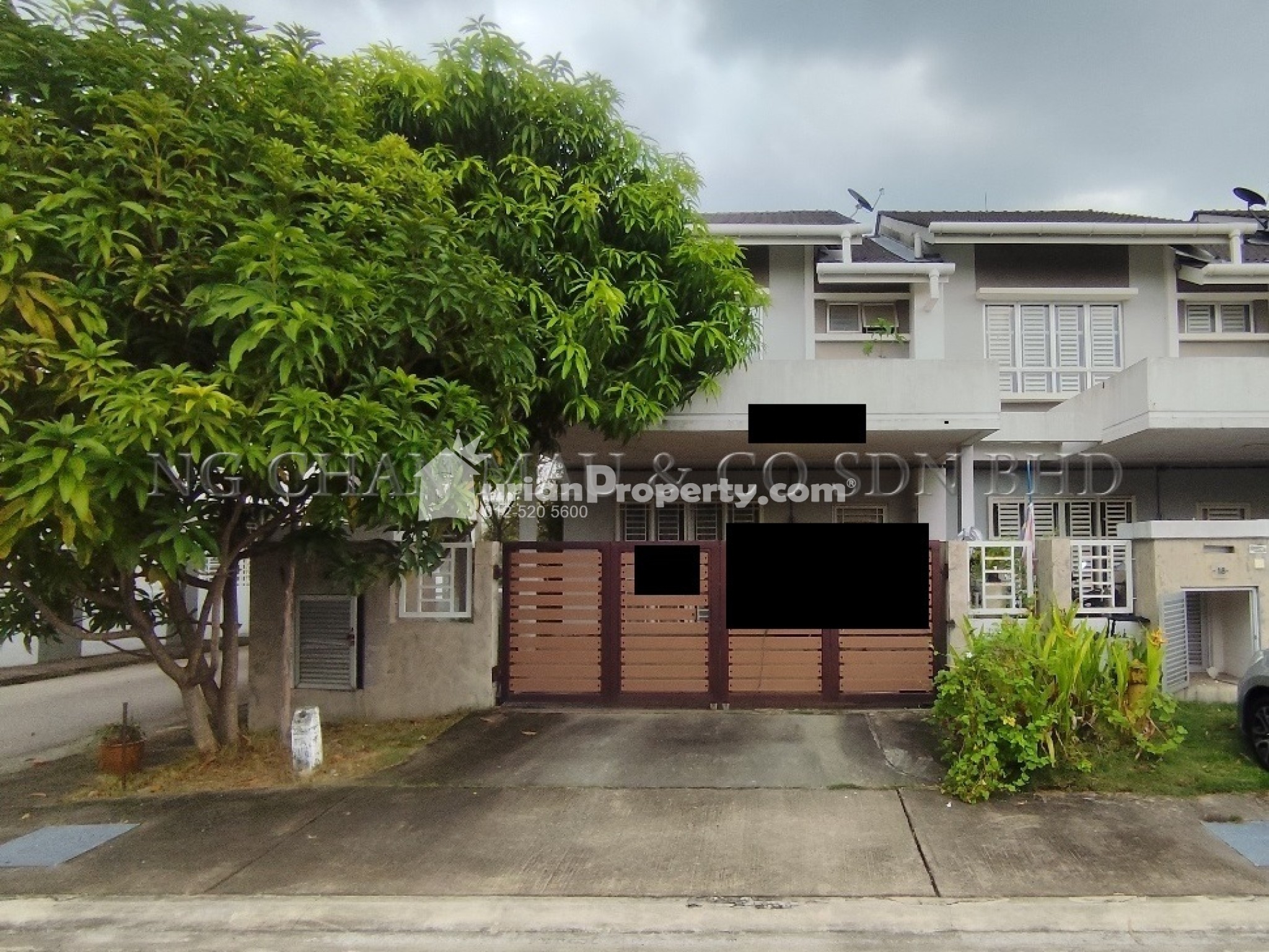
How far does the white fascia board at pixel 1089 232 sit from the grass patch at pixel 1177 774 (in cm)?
718

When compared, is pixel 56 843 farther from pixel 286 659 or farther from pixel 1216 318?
pixel 1216 318

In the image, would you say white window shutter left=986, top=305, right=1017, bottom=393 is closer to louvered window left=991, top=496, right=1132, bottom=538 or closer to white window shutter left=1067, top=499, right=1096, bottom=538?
louvered window left=991, top=496, right=1132, bottom=538

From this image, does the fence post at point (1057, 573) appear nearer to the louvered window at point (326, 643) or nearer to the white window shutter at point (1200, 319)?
the white window shutter at point (1200, 319)

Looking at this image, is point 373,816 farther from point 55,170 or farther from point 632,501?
point 632,501

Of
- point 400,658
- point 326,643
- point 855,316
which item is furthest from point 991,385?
point 326,643

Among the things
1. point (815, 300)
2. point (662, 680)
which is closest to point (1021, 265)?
point (815, 300)

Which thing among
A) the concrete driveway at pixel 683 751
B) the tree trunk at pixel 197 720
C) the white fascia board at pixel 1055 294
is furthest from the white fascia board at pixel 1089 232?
the tree trunk at pixel 197 720

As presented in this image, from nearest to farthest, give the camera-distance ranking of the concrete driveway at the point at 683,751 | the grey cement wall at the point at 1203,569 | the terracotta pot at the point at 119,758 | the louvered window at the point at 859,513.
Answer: the concrete driveway at the point at 683,751, the terracotta pot at the point at 119,758, the grey cement wall at the point at 1203,569, the louvered window at the point at 859,513

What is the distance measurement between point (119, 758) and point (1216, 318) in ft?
48.5

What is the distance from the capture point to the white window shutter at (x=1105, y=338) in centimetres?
1103

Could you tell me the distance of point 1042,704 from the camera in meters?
5.29

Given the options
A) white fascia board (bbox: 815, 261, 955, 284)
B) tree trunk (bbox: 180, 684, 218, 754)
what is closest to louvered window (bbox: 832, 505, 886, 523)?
white fascia board (bbox: 815, 261, 955, 284)

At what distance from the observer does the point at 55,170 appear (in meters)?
4.69

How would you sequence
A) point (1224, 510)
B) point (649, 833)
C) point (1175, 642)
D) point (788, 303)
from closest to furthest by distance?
1. point (649, 833)
2. point (1175, 642)
3. point (1224, 510)
4. point (788, 303)
